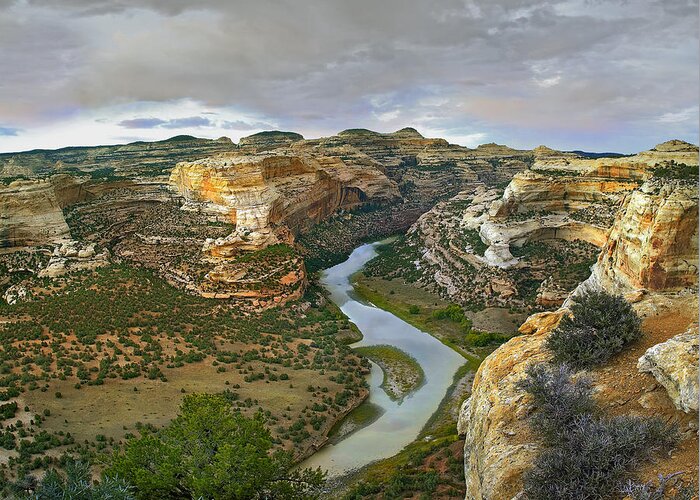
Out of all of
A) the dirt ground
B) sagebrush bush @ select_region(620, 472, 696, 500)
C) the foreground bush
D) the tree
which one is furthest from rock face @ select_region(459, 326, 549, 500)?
the tree

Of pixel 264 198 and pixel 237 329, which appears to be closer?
pixel 237 329

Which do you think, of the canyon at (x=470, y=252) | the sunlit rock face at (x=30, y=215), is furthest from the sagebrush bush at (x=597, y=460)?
the sunlit rock face at (x=30, y=215)

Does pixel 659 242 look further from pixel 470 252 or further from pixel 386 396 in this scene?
pixel 470 252

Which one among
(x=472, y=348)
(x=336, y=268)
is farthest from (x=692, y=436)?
(x=336, y=268)

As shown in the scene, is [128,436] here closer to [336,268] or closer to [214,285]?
[214,285]

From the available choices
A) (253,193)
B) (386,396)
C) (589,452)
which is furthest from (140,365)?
(589,452)
